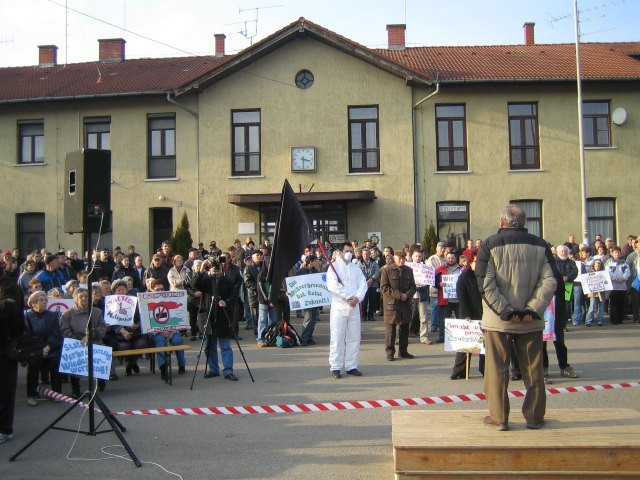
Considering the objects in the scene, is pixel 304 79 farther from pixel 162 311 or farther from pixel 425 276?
pixel 162 311

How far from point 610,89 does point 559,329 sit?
1938 centimetres

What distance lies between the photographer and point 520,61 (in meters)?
27.2

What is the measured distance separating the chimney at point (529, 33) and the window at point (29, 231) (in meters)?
23.7

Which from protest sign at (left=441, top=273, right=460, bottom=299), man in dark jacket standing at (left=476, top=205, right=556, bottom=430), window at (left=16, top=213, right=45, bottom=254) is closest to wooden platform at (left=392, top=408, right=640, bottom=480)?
man in dark jacket standing at (left=476, top=205, right=556, bottom=430)

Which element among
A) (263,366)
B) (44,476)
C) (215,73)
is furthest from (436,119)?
(44,476)

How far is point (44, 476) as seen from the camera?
628cm

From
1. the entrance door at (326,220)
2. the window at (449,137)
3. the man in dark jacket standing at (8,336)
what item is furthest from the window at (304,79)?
the man in dark jacket standing at (8,336)

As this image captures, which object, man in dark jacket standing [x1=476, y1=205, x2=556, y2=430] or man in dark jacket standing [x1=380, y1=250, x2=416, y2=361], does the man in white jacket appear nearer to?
man in dark jacket standing [x1=380, y1=250, x2=416, y2=361]

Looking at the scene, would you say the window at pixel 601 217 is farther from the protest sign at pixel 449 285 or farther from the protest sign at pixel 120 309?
the protest sign at pixel 120 309

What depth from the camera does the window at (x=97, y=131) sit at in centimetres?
2727

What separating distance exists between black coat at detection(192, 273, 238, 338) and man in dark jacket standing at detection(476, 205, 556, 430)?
557 centimetres

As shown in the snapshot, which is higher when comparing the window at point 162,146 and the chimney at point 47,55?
the chimney at point 47,55

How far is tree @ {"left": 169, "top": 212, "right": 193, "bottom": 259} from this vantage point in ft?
81.4

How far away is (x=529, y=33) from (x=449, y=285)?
2239 centimetres
